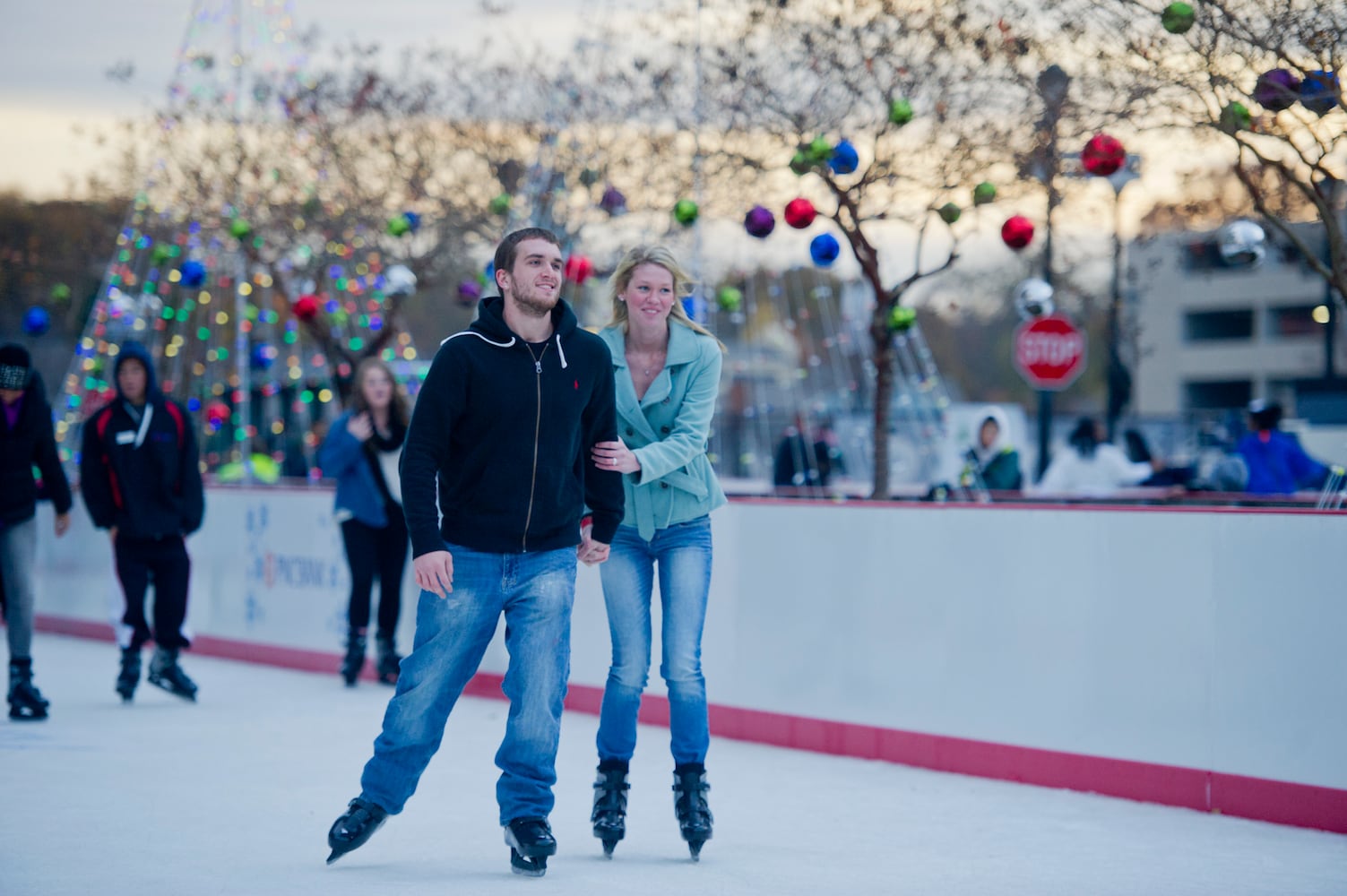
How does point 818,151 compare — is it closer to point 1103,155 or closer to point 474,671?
point 1103,155

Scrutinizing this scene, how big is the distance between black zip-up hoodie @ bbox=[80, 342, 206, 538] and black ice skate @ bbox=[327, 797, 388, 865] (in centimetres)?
424

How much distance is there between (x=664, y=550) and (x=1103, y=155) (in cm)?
406

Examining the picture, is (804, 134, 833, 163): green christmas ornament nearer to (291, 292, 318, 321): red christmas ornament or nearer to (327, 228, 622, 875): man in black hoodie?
(327, 228, 622, 875): man in black hoodie

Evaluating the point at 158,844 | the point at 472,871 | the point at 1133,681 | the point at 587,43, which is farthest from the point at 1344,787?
the point at 587,43

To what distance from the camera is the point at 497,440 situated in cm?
470

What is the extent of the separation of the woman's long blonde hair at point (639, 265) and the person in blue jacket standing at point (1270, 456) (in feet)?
25.4

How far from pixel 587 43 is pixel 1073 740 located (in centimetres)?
907

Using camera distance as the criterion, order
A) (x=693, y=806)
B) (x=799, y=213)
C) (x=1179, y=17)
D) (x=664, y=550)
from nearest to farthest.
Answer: (x=693, y=806), (x=664, y=550), (x=1179, y=17), (x=799, y=213)

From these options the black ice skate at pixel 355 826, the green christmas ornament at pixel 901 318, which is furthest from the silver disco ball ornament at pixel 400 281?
the black ice skate at pixel 355 826

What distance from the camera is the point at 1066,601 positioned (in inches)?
263

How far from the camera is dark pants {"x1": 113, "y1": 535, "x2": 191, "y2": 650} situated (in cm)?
877

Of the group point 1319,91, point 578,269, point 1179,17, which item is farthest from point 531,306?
point 578,269

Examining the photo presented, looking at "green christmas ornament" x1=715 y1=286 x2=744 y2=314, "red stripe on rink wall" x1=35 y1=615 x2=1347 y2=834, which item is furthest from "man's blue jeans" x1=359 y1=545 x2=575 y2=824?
"green christmas ornament" x1=715 y1=286 x2=744 y2=314

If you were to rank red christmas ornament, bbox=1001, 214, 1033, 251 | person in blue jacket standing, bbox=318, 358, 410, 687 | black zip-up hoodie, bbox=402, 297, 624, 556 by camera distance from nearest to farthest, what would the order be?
black zip-up hoodie, bbox=402, 297, 624, 556 → red christmas ornament, bbox=1001, 214, 1033, 251 → person in blue jacket standing, bbox=318, 358, 410, 687
